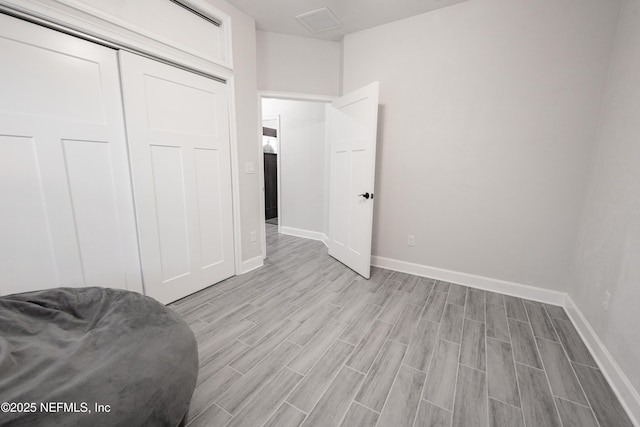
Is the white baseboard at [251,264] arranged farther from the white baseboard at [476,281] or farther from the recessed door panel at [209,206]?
the white baseboard at [476,281]

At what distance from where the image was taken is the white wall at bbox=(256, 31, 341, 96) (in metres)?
3.10

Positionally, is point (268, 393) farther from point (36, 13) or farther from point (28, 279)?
point (36, 13)

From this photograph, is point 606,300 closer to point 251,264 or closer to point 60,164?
point 251,264

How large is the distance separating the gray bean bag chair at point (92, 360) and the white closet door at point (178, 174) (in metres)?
0.82

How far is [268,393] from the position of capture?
56.6 inches

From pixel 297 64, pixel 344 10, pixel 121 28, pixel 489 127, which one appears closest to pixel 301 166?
pixel 297 64

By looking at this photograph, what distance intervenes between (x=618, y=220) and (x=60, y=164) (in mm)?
3681

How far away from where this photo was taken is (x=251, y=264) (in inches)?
121

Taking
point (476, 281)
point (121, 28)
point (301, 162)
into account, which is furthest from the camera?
point (301, 162)

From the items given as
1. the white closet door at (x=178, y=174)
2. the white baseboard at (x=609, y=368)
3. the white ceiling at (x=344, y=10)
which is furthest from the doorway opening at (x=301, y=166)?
the white baseboard at (x=609, y=368)

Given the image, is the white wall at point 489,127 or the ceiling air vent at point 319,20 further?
the ceiling air vent at point 319,20

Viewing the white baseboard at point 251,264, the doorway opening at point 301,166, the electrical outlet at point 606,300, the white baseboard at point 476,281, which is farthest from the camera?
→ the doorway opening at point 301,166

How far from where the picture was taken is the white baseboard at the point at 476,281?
95.6 inches

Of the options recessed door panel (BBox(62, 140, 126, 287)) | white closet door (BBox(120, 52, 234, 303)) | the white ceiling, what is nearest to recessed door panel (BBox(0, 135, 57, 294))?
recessed door panel (BBox(62, 140, 126, 287))
